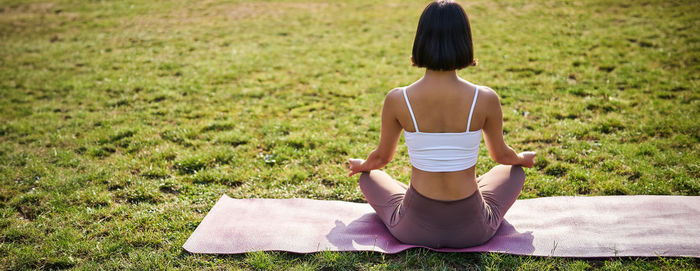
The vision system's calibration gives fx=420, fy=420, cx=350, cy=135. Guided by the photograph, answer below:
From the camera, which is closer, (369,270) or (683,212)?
(369,270)

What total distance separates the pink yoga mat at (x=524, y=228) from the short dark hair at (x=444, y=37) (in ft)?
5.13

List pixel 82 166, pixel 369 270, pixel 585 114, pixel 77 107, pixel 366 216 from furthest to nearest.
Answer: pixel 77 107 → pixel 585 114 → pixel 82 166 → pixel 366 216 → pixel 369 270

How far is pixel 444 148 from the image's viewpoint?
3006mm

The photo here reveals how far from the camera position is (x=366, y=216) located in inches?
160

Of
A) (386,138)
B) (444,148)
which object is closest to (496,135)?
(444,148)

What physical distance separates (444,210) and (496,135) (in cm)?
69

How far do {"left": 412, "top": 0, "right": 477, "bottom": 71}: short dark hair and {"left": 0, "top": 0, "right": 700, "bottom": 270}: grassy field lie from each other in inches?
62.3

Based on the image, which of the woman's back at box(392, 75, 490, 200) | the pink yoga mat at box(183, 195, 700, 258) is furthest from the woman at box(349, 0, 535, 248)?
the pink yoga mat at box(183, 195, 700, 258)

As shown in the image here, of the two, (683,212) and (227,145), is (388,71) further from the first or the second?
(683,212)

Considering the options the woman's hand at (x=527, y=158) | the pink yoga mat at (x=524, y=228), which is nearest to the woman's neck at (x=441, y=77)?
the woman's hand at (x=527, y=158)

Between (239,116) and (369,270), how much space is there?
4.20 metres

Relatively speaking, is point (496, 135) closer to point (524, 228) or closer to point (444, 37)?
point (444, 37)

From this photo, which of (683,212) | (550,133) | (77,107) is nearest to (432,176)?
(683,212)

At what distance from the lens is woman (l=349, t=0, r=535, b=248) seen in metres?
2.75
